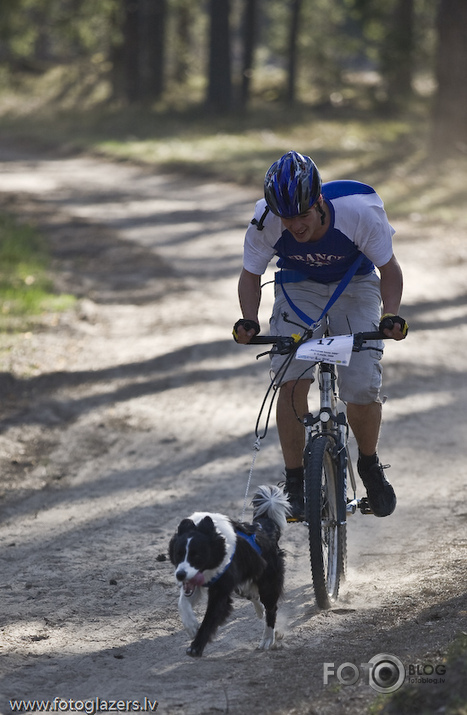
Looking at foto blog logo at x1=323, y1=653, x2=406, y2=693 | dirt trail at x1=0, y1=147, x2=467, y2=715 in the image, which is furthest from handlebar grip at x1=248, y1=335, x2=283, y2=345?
foto blog logo at x1=323, y1=653, x2=406, y2=693

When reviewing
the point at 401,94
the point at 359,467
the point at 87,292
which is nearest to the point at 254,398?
the point at 359,467

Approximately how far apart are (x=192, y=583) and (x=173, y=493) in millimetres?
2743

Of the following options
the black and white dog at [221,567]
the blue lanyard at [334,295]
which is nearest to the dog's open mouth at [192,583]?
the black and white dog at [221,567]

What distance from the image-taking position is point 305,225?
180 inches

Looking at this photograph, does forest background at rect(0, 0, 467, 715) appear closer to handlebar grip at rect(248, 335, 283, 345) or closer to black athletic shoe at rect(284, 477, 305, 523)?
black athletic shoe at rect(284, 477, 305, 523)

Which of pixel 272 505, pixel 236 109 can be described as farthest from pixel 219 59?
pixel 272 505

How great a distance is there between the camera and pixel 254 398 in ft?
28.3

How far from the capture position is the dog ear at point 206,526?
3910 millimetres

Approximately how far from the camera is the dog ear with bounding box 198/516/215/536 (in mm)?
3910

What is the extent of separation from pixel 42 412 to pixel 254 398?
2108 mm

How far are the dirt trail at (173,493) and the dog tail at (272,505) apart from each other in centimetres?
63

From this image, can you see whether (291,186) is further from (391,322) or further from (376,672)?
(376,672)

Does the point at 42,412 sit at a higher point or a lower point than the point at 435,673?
lower

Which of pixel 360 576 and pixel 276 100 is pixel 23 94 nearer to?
pixel 276 100
